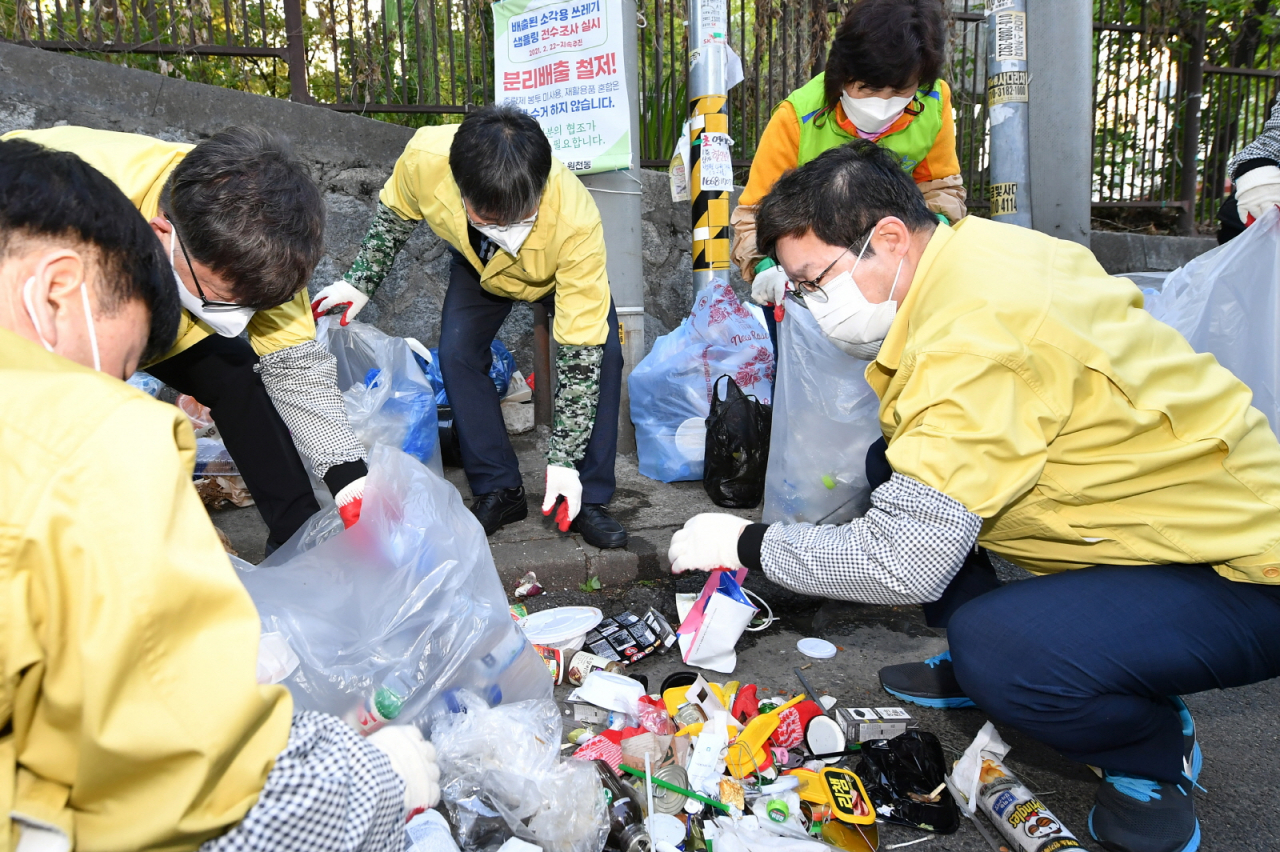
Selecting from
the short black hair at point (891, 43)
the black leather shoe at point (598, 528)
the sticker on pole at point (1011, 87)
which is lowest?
the black leather shoe at point (598, 528)

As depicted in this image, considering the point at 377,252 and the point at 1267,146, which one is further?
the point at 377,252

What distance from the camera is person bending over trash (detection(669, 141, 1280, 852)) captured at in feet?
4.57

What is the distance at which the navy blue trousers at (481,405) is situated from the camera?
2.94 metres

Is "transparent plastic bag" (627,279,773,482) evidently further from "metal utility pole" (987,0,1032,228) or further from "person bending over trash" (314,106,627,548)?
"metal utility pole" (987,0,1032,228)

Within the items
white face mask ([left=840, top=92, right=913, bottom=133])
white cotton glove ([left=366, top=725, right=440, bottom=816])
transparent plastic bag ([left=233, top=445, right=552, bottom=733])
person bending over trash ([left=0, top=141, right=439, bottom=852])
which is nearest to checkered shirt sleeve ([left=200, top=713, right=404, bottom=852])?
person bending over trash ([left=0, top=141, right=439, bottom=852])

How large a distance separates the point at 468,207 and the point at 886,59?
4.64ft

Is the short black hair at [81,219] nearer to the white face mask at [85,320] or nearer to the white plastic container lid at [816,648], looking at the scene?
the white face mask at [85,320]

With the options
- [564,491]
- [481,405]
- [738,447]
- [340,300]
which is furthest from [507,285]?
[738,447]

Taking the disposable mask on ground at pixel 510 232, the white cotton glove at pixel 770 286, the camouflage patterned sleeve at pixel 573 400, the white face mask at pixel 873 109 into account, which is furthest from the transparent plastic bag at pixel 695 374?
the disposable mask on ground at pixel 510 232

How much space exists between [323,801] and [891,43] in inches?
104

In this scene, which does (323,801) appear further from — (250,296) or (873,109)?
(873,109)

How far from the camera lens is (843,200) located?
1644 millimetres

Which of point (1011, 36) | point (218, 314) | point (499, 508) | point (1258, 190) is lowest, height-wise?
point (499, 508)

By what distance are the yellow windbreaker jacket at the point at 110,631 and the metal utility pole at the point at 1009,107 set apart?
4.44 meters
